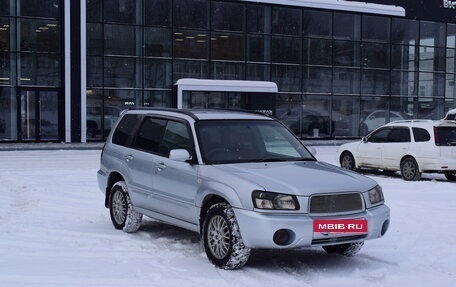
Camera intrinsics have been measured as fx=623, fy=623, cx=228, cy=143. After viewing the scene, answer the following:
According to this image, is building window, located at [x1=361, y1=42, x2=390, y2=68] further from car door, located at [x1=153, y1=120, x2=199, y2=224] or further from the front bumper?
the front bumper

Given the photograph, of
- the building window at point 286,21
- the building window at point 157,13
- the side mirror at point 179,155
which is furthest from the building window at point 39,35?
the side mirror at point 179,155

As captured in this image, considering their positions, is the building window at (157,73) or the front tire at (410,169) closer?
the front tire at (410,169)

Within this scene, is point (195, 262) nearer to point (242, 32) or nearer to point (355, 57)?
point (242, 32)

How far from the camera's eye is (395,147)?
16891mm

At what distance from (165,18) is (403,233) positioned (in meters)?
24.3

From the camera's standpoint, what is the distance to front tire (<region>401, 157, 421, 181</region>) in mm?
16141

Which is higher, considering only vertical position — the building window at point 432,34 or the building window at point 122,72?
the building window at point 432,34

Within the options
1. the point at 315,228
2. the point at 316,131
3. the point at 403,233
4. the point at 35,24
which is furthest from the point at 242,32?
the point at 315,228

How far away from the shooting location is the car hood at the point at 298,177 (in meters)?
6.45

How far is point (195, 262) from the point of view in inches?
275

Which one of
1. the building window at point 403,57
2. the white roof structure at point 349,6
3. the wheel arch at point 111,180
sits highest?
the white roof structure at point 349,6

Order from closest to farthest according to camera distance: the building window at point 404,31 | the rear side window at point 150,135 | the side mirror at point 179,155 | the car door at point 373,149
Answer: the side mirror at point 179,155, the rear side window at point 150,135, the car door at point 373,149, the building window at point 404,31

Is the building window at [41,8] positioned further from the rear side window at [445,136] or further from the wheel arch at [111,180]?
the wheel arch at [111,180]

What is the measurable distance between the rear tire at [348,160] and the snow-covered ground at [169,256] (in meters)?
6.78
